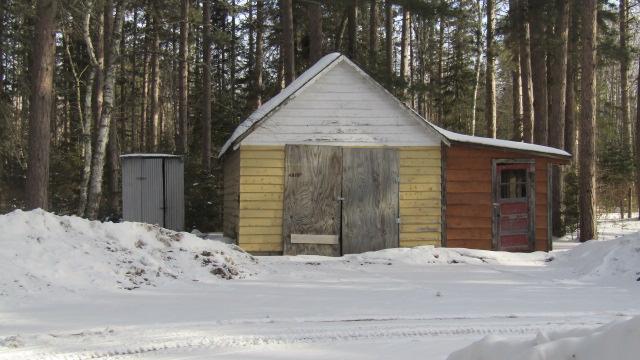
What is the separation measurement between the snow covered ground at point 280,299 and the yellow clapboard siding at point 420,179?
174cm

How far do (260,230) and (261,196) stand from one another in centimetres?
74

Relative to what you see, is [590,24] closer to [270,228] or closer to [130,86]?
[270,228]

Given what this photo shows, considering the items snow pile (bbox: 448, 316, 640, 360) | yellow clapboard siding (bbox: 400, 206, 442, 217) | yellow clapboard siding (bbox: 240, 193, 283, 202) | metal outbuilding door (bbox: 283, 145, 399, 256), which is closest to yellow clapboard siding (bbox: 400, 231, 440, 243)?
metal outbuilding door (bbox: 283, 145, 399, 256)

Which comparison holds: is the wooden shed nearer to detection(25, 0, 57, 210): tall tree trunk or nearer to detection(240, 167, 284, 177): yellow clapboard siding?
detection(240, 167, 284, 177): yellow clapboard siding

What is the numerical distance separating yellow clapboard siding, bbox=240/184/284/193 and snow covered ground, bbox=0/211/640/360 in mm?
1747

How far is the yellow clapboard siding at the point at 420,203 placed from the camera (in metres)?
12.4

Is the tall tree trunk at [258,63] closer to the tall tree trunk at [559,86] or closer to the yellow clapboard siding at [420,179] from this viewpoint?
the tall tree trunk at [559,86]

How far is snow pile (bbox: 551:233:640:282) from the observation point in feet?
30.7

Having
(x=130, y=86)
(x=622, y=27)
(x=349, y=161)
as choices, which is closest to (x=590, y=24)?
(x=349, y=161)

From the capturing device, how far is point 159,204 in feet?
51.7

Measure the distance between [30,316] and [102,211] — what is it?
14.4 metres

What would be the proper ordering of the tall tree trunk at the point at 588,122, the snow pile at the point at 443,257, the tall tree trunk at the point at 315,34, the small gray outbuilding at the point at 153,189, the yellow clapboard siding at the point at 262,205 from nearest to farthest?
1. the snow pile at the point at 443,257
2. the yellow clapboard siding at the point at 262,205
3. the tall tree trunk at the point at 588,122
4. the small gray outbuilding at the point at 153,189
5. the tall tree trunk at the point at 315,34

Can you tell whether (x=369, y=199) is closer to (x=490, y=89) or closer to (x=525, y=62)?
(x=525, y=62)

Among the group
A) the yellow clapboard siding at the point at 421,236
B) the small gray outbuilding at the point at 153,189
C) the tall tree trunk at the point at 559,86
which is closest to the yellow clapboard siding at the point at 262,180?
the yellow clapboard siding at the point at 421,236
